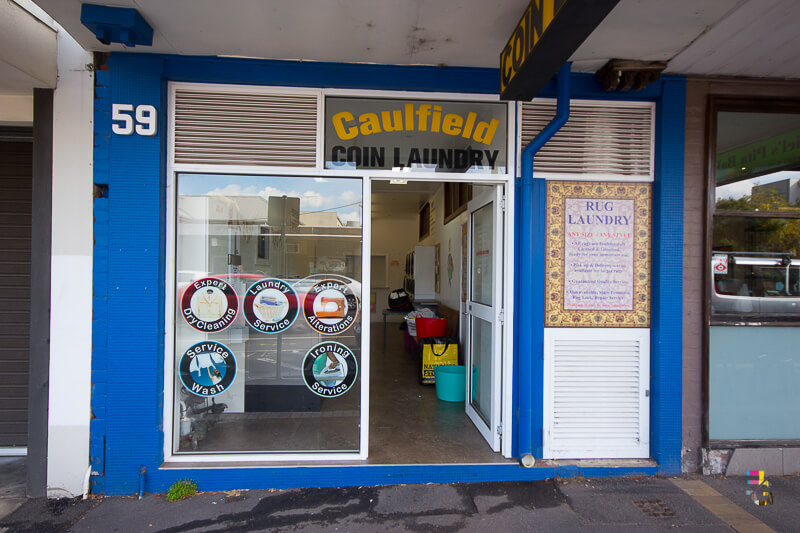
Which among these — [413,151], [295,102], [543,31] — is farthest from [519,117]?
[295,102]

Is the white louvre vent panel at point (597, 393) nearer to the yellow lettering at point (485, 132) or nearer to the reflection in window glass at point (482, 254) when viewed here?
the reflection in window glass at point (482, 254)

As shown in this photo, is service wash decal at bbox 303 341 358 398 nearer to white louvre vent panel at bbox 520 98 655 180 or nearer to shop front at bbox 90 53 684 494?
shop front at bbox 90 53 684 494

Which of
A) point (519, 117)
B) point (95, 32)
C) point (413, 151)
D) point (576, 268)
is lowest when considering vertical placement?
point (576, 268)

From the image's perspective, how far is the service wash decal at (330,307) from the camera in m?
3.50

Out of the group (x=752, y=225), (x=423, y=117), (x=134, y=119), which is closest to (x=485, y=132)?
(x=423, y=117)

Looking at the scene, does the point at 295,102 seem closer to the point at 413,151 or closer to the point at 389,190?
the point at 413,151

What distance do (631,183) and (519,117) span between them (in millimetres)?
1101

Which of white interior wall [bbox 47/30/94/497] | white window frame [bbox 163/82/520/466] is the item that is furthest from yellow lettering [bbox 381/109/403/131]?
white interior wall [bbox 47/30/94/497]

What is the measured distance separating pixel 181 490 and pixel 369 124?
310 centimetres

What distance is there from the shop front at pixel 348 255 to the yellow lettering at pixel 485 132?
0.01 m

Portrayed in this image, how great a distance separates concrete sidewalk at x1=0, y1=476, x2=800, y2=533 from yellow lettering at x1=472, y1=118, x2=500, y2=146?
2738 mm

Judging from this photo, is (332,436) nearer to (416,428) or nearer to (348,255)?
(416,428)

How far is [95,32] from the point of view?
2.82m

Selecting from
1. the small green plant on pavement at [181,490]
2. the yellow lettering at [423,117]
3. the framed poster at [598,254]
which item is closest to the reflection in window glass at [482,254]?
the framed poster at [598,254]
